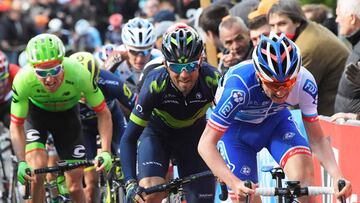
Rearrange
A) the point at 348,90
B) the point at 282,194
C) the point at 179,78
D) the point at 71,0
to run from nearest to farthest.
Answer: the point at 282,194 < the point at 179,78 < the point at 348,90 < the point at 71,0

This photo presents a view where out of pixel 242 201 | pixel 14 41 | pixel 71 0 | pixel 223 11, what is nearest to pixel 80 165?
pixel 242 201

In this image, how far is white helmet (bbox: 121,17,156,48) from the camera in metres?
12.4

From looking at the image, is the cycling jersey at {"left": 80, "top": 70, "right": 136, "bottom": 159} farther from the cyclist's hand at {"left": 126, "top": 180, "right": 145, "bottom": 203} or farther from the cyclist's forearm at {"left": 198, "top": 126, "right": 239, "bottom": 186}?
the cyclist's forearm at {"left": 198, "top": 126, "right": 239, "bottom": 186}

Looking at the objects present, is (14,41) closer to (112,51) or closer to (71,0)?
(71,0)

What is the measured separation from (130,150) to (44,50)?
202 cm

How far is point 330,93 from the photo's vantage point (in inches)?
407

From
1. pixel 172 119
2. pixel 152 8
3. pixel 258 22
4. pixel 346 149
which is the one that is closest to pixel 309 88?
pixel 346 149

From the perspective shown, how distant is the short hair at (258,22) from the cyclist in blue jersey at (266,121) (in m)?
3.05

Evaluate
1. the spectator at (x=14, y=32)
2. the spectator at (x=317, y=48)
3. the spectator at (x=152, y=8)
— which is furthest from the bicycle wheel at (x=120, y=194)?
the spectator at (x=14, y=32)

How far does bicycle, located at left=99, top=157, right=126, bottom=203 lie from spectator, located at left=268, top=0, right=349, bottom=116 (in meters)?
2.23

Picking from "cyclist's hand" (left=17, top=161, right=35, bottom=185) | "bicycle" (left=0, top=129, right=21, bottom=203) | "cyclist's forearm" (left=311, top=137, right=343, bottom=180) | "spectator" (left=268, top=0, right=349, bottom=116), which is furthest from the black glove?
"bicycle" (left=0, top=129, right=21, bottom=203)

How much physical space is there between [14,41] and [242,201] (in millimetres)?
25151

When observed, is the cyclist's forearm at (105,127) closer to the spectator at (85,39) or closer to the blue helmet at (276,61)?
the blue helmet at (276,61)

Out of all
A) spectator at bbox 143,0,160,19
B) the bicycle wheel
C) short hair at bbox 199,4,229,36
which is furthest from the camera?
spectator at bbox 143,0,160,19
